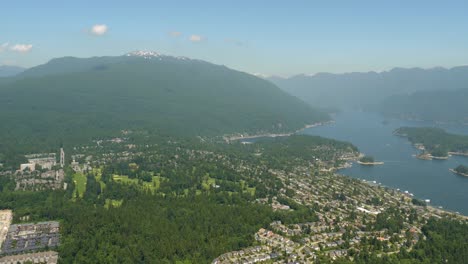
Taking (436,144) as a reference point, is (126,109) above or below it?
above

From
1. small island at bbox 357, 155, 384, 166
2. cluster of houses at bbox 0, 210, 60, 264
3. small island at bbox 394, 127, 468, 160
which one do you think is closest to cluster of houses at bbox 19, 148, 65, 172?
cluster of houses at bbox 0, 210, 60, 264

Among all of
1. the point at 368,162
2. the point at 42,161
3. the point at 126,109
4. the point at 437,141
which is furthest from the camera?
the point at 126,109

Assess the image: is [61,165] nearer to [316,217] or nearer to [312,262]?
[316,217]

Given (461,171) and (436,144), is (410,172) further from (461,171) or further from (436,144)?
(436,144)

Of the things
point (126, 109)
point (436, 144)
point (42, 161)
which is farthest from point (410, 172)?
point (126, 109)

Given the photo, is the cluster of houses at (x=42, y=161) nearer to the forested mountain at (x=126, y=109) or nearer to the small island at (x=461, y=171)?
the forested mountain at (x=126, y=109)

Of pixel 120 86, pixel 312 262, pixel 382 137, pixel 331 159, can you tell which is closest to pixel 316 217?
pixel 312 262

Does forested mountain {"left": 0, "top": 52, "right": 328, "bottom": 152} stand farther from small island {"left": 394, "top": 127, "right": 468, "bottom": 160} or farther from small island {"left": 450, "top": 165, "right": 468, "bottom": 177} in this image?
small island {"left": 450, "top": 165, "right": 468, "bottom": 177}

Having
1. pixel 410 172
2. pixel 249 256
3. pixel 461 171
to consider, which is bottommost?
pixel 410 172
